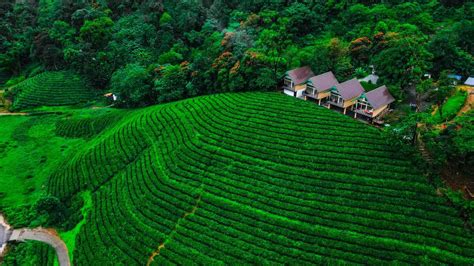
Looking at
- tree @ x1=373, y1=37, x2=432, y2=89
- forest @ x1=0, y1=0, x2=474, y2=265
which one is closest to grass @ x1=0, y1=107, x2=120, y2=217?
forest @ x1=0, y1=0, x2=474, y2=265

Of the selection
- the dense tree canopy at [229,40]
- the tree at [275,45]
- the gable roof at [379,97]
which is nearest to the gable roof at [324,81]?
the dense tree canopy at [229,40]

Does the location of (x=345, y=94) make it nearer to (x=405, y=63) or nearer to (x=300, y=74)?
(x=300, y=74)

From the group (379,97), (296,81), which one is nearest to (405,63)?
(379,97)

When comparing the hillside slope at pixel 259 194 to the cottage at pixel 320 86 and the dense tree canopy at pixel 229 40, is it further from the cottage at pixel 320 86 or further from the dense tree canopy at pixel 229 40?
the dense tree canopy at pixel 229 40

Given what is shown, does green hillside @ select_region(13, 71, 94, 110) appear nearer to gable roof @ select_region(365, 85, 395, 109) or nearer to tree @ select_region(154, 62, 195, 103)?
tree @ select_region(154, 62, 195, 103)

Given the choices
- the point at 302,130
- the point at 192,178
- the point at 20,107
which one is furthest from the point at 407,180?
the point at 20,107

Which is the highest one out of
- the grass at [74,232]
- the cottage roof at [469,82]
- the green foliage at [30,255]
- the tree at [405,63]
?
the tree at [405,63]

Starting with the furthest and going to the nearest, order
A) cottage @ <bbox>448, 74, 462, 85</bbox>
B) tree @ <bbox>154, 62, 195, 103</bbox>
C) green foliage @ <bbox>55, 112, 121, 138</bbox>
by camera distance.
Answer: green foliage @ <bbox>55, 112, 121, 138</bbox>, tree @ <bbox>154, 62, 195, 103</bbox>, cottage @ <bbox>448, 74, 462, 85</bbox>
